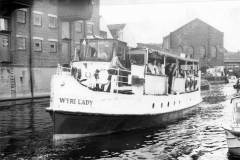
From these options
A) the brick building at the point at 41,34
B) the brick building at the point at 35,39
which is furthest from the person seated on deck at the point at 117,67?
the brick building at the point at 35,39

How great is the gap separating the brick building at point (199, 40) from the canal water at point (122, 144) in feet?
166

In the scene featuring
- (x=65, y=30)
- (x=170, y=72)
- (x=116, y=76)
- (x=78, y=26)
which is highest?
(x=78, y=26)

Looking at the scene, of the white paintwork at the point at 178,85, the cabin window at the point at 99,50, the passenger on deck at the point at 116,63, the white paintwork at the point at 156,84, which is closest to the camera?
the passenger on deck at the point at 116,63

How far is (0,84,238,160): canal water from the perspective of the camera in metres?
13.5

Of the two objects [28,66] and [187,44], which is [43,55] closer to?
[28,66]

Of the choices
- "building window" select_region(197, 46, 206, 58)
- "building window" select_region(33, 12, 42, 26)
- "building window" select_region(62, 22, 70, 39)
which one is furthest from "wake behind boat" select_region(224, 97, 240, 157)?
"building window" select_region(197, 46, 206, 58)

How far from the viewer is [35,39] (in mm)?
37781

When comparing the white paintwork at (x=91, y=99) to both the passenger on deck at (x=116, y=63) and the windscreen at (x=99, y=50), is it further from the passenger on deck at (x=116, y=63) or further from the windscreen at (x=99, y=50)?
the windscreen at (x=99, y=50)

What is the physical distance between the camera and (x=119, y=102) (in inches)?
653

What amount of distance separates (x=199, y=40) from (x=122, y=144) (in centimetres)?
5784

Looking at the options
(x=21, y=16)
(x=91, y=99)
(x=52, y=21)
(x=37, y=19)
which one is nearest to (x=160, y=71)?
(x=91, y=99)

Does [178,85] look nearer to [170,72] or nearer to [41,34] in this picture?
[170,72]

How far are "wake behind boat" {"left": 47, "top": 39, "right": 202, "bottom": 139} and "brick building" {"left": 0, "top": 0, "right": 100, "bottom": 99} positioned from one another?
714 inches

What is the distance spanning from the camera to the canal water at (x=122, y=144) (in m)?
13.5
